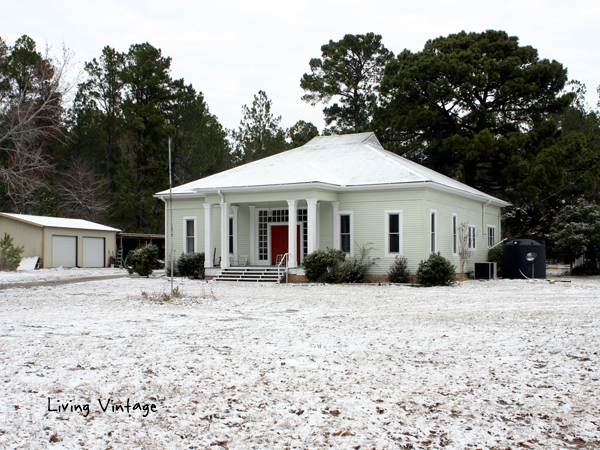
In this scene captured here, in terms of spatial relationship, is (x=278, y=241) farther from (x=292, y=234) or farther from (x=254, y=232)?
(x=292, y=234)

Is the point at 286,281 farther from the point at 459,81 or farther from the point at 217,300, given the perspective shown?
the point at 459,81

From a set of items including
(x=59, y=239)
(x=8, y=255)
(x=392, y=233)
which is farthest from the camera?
(x=59, y=239)

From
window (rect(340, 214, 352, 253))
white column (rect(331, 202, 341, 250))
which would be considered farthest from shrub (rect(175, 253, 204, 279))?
window (rect(340, 214, 352, 253))

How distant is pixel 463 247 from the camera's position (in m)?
23.3

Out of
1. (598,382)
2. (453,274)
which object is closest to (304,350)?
(598,382)

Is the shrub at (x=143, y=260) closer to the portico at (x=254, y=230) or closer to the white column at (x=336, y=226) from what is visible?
the portico at (x=254, y=230)

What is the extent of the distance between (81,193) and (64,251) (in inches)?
400

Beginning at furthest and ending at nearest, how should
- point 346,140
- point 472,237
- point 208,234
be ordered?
1. point 346,140
2. point 472,237
3. point 208,234

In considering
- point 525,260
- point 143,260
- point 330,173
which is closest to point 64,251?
point 143,260

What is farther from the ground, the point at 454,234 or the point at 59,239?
the point at 59,239

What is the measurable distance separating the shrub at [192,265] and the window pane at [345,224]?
5.75m

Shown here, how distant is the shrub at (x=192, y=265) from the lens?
76.6 ft

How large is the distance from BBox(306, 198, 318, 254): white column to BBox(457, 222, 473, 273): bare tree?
615 cm

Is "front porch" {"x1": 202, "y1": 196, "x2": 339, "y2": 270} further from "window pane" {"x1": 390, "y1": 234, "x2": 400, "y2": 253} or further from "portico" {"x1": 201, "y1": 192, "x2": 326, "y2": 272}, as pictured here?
"window pane" {"x1": 390, "y1": 234, "x2": 400, "y2": 253}
